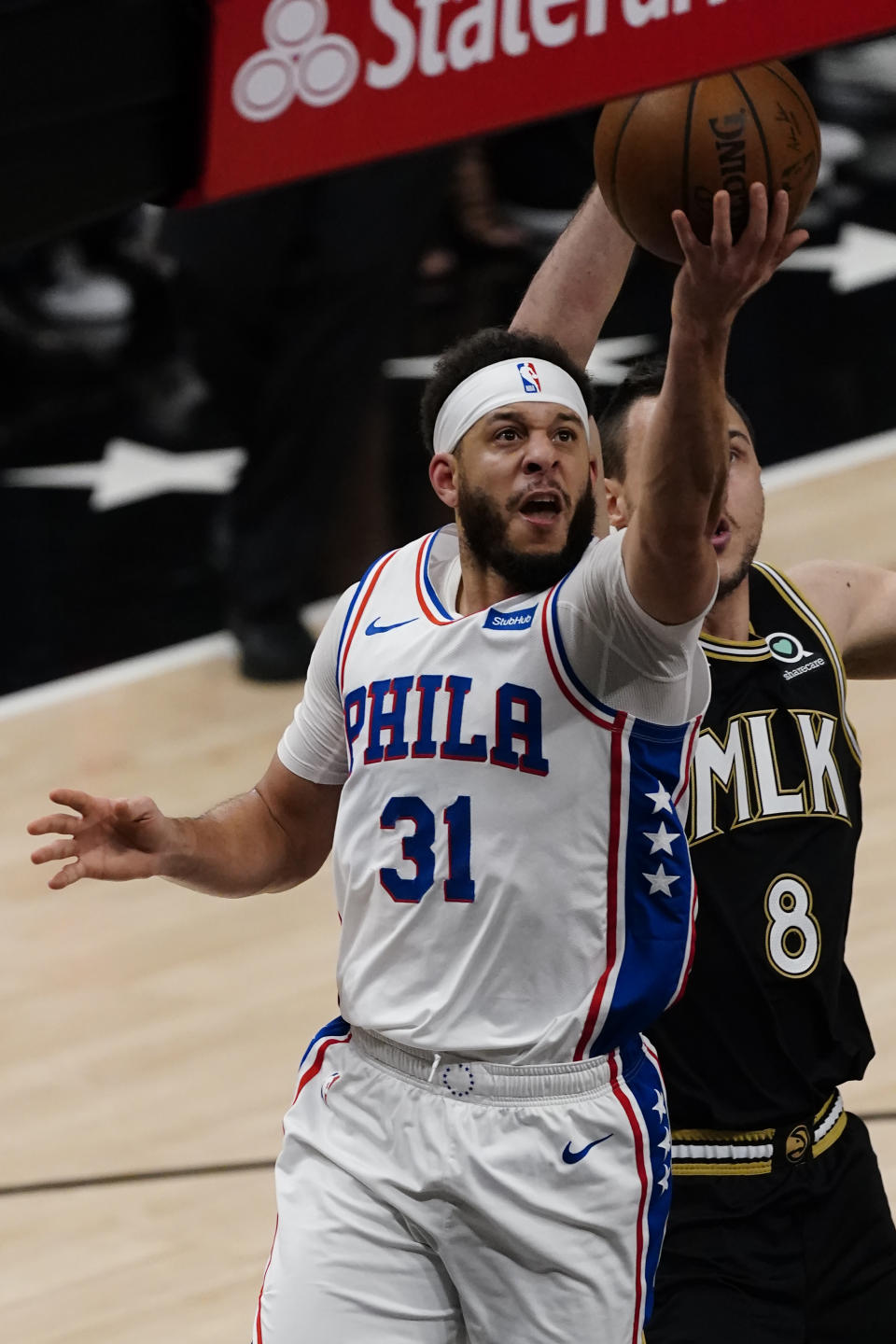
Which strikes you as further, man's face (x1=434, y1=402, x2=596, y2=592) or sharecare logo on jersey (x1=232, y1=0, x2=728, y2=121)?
man's face (x1=434, y1=402, x2=596, y2=592)

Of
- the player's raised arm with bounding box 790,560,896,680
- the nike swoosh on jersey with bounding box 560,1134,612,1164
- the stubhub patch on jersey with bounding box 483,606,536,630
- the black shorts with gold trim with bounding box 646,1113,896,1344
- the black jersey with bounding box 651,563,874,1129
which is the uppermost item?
the player's raised arm with bounding box 790,560,896,680

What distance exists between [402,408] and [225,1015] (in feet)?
13.1

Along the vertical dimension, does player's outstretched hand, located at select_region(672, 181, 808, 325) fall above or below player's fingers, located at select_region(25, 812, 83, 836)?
above

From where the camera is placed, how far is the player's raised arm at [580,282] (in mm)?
4102

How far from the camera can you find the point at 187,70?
189 cm

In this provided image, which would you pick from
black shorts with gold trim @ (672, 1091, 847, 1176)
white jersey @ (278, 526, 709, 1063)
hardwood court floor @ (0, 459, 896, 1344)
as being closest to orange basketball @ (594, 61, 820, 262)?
white jersey @ (278, 526, 709, 1063)

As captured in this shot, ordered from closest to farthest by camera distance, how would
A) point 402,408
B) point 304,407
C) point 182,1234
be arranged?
point 182,1234, point 304,407, point 402,408

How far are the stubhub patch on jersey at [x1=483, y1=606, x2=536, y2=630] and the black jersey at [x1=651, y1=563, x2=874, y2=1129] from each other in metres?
0.62

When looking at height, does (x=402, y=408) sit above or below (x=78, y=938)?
above

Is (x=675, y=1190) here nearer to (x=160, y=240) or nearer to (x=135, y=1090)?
(x=135, y=1090)

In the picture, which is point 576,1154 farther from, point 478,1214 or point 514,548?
point 514,548

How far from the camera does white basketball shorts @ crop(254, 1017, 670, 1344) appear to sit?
3.36 metres

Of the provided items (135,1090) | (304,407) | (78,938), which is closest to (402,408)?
(304,407)

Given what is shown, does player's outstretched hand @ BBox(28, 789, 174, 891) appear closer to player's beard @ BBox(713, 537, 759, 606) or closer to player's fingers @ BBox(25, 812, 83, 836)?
player's fingers @ BBox(25, 812, 83, 836)
